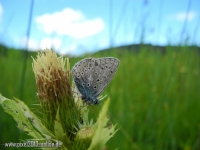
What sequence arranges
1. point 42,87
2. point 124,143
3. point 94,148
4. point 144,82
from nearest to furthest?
1. point 94,148
2. point 42,87
3. point 124,143
4. point 144,82

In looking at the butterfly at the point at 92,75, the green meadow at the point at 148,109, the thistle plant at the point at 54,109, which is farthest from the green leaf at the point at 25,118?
the green meadow at the point at 148,109

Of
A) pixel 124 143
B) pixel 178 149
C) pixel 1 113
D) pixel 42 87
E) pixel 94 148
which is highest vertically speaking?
pixel 42 87

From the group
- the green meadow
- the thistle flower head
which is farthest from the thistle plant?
the green meadow

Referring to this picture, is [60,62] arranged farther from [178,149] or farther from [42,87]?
[178,149]

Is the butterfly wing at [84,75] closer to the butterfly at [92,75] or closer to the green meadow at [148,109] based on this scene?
the butterfly at [92,75]

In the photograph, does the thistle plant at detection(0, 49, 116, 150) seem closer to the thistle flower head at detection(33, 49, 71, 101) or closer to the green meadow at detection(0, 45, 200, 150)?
the thistle flower head at detection(33, 49, 71, 101)

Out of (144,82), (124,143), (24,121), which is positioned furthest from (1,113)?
(144,82)
